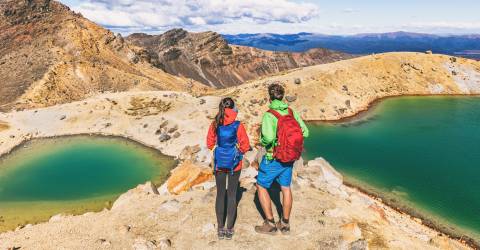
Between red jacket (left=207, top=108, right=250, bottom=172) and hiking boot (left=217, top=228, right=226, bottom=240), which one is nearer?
red jacket (left=207, top=108, right=250, bottom=172)

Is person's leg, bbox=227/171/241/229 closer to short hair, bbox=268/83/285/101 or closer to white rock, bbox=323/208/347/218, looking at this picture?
short hair, bbox=268/83/285/101

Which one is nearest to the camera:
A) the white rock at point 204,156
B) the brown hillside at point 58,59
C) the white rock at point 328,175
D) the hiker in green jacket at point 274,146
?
the hiker in green jacket at point 274,146

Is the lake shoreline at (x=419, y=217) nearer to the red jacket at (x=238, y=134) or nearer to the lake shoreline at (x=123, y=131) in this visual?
the red jacket at (x=238, y=134)

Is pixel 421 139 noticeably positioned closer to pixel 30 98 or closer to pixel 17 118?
pixel 17 118

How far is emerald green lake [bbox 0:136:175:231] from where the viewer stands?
2619 centimetres

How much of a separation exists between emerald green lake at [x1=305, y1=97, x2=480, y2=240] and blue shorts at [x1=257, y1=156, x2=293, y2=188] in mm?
17326

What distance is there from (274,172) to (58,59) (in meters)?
89.6

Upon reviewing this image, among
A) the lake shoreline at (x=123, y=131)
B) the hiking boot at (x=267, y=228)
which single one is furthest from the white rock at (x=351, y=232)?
the lake shoreline at (x=123, y=131)

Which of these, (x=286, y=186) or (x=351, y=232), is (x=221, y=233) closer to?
(x=286, y=186)

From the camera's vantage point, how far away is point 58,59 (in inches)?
3469

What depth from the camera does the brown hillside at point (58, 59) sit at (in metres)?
77.2

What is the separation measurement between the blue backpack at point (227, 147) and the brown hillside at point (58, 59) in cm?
6303

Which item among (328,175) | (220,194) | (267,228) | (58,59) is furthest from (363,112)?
(58,59)

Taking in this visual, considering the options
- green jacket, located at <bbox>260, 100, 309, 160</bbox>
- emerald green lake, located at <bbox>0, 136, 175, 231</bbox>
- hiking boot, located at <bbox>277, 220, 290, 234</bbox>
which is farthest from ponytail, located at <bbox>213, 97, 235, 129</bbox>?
emerald green lake, located at <bbox>0, 136, 175, 231</bbox>
